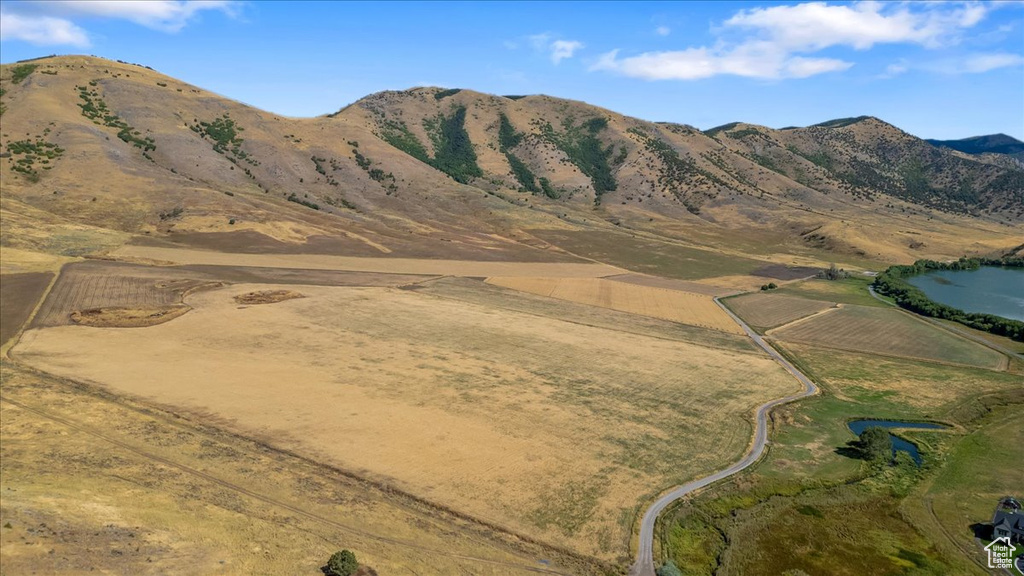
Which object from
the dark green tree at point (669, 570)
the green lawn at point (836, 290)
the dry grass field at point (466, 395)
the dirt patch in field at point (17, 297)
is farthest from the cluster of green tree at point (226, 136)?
the dark green tree at point (669, 570)

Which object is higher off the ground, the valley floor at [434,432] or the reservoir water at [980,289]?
the reservoir water at [980,289]

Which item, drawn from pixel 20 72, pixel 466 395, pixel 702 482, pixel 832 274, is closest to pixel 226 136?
pixel 20 72

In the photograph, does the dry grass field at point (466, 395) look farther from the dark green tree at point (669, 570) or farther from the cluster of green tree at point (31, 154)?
the cluster of green tree at point (31, 154)

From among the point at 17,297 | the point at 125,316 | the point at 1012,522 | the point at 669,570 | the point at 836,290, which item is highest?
the point at 836,290

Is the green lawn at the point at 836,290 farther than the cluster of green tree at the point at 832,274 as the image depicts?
No

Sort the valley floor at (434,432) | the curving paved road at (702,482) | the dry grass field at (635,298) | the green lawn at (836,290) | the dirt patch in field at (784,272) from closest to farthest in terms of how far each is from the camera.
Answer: the valley floor at (434,432) → the curving paved road at (702,482) → the dry grass field at (635,298) → the green lawn at (836,290) → the dirt patch in field at (784,272)

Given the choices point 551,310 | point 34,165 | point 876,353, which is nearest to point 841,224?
point 876,353

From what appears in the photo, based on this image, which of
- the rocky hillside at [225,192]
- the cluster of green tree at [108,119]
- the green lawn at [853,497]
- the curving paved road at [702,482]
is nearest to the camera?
the curving paved road at [702,482]

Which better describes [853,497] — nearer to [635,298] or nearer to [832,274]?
[635,298]
